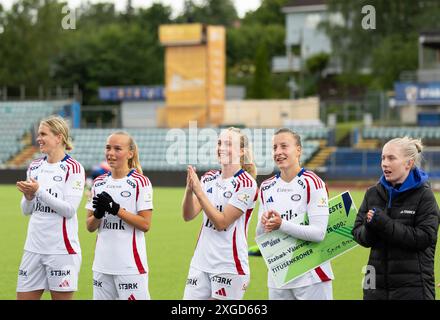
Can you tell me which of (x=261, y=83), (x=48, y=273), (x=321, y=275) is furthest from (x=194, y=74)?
(x=321, y=275)

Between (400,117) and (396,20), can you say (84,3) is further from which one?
(400,117)

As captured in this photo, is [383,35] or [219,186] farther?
[383,35]

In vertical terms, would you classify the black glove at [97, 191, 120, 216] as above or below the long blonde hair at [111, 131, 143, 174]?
below

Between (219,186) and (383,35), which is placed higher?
(383,35)

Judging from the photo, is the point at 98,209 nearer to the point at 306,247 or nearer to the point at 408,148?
the point at 306,247

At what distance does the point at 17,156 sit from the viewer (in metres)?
41.8

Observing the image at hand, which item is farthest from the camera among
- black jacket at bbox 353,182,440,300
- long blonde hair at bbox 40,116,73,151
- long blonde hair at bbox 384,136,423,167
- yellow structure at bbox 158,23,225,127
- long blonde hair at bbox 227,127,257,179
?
yellow structure at bbox 158,23,225,127

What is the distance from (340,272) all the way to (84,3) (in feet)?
276

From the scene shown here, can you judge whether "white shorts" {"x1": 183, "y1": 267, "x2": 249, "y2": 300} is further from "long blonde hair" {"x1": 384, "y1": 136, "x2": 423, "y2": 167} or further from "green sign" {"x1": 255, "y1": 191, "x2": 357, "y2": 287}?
"long blonde hair" {"x1": 384, "y1": 136, "x2": 423, "y2": 167}

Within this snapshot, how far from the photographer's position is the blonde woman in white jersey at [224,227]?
20.4 ft

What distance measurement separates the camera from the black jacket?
18.2 ft

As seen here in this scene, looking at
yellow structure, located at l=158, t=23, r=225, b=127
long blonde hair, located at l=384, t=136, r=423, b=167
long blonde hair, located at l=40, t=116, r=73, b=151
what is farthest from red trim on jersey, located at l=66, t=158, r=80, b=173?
yellow structure, located at l=158, t=23, r=225, b=127

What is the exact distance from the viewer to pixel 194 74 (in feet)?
140

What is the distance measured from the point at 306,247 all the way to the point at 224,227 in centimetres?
65
